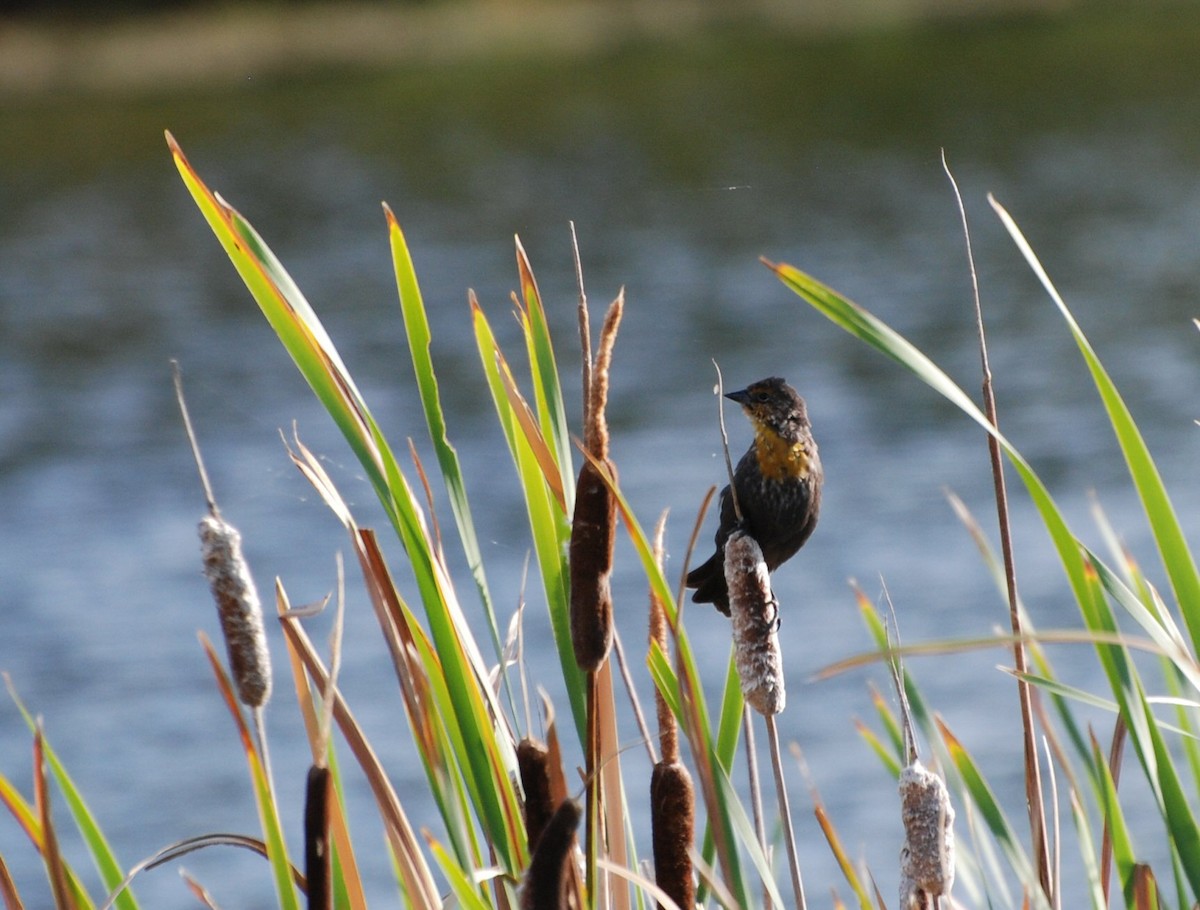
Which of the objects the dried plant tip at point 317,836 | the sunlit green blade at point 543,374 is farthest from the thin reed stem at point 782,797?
the dried plant tip at point 317,836

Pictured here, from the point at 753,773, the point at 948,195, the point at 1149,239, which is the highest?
the point at 948,195

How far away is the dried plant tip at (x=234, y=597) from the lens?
4.36 feet

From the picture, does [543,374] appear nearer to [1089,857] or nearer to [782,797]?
[782,797]

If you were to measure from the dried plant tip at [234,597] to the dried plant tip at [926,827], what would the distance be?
25.0 inches

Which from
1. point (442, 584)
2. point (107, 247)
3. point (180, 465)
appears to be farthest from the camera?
point (107, 247)

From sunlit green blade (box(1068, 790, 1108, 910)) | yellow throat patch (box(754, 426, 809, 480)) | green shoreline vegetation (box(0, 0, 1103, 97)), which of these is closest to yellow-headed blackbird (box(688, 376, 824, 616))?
yellow throat patch (box(754, 426, 809, 480))

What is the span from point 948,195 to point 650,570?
1796 cm

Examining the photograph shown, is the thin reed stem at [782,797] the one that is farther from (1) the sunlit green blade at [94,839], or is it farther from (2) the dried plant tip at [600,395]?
(1) the sunlit green blade at [94,839]

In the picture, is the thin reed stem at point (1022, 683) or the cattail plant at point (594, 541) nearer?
the cattail plant at point (594, 541)

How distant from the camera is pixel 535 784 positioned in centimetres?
141

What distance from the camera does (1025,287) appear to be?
50.9ft

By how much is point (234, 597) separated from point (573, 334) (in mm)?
12067

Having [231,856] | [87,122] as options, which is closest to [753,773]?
[231,856]

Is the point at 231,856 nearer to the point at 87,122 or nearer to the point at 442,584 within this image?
the point at 442,584
